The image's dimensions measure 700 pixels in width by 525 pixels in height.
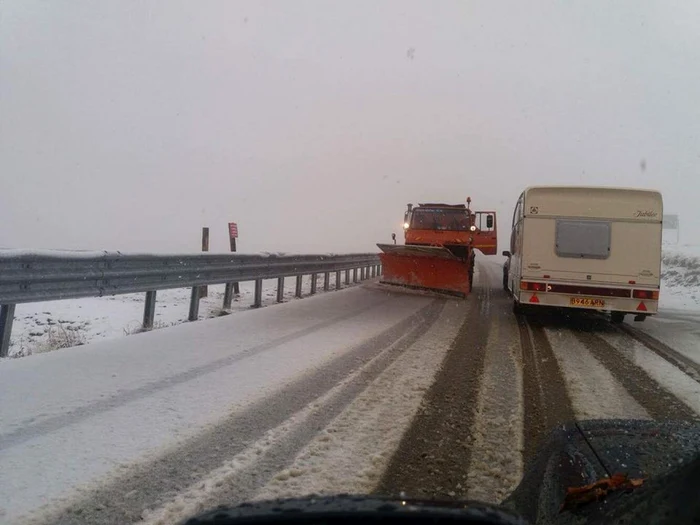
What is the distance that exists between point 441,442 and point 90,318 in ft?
27.0

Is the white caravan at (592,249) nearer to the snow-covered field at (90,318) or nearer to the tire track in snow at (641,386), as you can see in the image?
the tire track in snow at (641,386)

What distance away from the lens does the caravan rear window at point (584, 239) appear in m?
9.36

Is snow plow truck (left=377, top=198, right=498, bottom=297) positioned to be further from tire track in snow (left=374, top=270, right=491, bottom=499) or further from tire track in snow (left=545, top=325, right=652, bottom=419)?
tire track in snow (left=374, top=270, right=491, bottom=499)

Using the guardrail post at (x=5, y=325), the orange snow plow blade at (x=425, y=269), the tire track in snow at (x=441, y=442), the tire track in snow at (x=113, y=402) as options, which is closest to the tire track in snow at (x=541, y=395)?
the tire track in snow at (x=441, y=442)

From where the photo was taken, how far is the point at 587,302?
30.9ft

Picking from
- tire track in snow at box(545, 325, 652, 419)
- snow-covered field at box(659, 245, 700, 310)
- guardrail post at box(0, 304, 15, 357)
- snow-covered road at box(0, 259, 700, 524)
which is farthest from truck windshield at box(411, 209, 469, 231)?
guardrail post at box(0, 304, 15, 357)

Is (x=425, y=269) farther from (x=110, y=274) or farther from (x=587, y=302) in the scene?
(x=110, y=274)

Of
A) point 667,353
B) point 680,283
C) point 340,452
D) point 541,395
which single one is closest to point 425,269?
point 667,353

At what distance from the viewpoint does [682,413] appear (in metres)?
4.46

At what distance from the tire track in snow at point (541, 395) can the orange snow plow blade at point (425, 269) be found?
21.7ft

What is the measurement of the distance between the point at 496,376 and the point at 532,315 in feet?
20.4

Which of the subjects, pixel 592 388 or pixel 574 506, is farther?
pixel 592 388

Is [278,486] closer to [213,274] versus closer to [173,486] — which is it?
[173,486]

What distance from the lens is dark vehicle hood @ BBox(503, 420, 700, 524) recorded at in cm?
134
